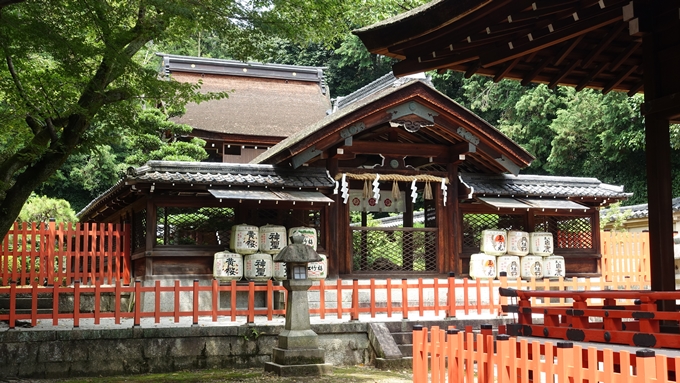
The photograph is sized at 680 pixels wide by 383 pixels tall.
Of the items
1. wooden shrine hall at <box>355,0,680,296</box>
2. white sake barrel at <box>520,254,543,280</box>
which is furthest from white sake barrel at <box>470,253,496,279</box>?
wooden shrine hall at <box>355,0,680,296</box>

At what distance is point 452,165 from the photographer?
55.2ft

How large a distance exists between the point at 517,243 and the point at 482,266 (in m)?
1.08

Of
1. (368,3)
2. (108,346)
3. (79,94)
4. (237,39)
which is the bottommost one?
(108,346)

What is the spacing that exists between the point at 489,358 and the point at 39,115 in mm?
7885

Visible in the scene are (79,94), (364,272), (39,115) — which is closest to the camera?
(39,115)

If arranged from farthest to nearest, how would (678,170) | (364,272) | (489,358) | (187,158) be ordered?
(678,170) < (187,158) < (364,272) < (489,358)

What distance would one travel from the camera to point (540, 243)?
17.0m

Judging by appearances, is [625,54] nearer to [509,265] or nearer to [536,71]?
[536,71]

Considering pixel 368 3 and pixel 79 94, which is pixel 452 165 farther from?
pixel 79 94

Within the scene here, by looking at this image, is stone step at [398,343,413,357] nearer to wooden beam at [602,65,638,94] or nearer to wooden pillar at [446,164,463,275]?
wooden pillar at [446,164,463,275]

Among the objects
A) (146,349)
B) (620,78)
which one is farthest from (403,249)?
(620,78)

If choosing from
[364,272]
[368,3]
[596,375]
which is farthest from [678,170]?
[596,375]

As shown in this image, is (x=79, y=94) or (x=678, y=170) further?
(x=678, y=170)

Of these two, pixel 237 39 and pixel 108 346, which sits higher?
pixel 237 39
